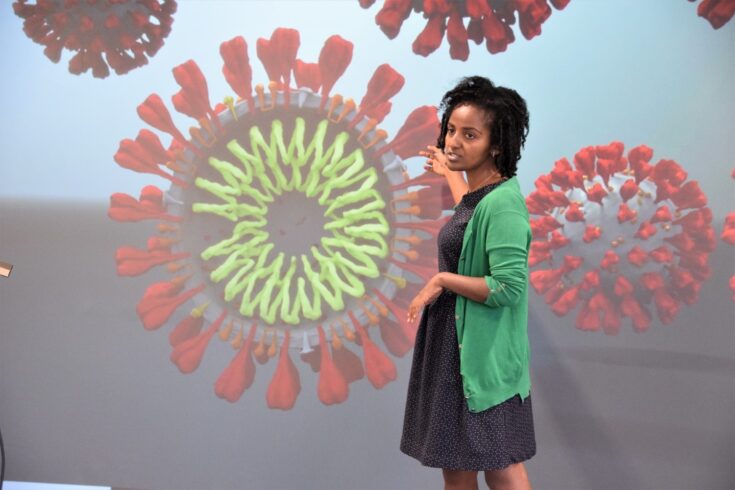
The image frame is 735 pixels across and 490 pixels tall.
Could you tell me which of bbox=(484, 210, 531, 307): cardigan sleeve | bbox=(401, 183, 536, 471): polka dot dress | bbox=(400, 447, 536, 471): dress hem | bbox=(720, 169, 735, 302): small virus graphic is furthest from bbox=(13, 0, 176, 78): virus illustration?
bbox=(720, 169, 735, 302): small virus graphic

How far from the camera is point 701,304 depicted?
8.38 feet

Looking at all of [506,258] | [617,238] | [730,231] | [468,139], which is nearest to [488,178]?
[468,139]

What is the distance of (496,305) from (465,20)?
3.93 ft

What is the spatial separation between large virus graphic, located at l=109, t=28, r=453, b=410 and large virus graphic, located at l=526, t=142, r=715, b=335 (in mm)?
364

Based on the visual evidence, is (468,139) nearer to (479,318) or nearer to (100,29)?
(479,318)

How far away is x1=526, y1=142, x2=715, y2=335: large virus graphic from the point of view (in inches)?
100

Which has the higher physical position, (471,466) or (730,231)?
(730,231)

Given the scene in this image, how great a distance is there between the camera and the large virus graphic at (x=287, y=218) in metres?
2.64

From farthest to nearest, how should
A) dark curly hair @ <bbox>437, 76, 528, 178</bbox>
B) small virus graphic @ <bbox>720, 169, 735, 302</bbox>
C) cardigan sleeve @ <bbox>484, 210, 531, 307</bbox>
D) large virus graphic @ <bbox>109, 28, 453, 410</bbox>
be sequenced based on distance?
large virus graphic @ <bbox>109, 28, 453, 410</bbox>
small virus graphic @ <bbox>720, 169, 735, 302</bbox>
dark curly hair @ <bbox>437, 76, 528, 178</bbox>
cardigan sleeve @ <bbox>484, 210, 531, 307</bbox>

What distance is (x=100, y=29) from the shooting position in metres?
2.75

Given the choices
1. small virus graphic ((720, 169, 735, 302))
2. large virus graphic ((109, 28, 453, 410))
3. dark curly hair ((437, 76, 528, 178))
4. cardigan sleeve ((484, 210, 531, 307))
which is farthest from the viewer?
large virus graphic ((109, 28, 453, 410))

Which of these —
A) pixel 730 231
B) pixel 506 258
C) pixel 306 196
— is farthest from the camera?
pixel 306 196

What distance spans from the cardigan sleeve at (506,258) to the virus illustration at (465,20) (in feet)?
3.37

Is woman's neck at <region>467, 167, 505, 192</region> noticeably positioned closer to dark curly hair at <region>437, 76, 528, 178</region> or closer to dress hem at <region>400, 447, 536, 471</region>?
dark curly hair at <region>437, 76, 528, 178</region>
